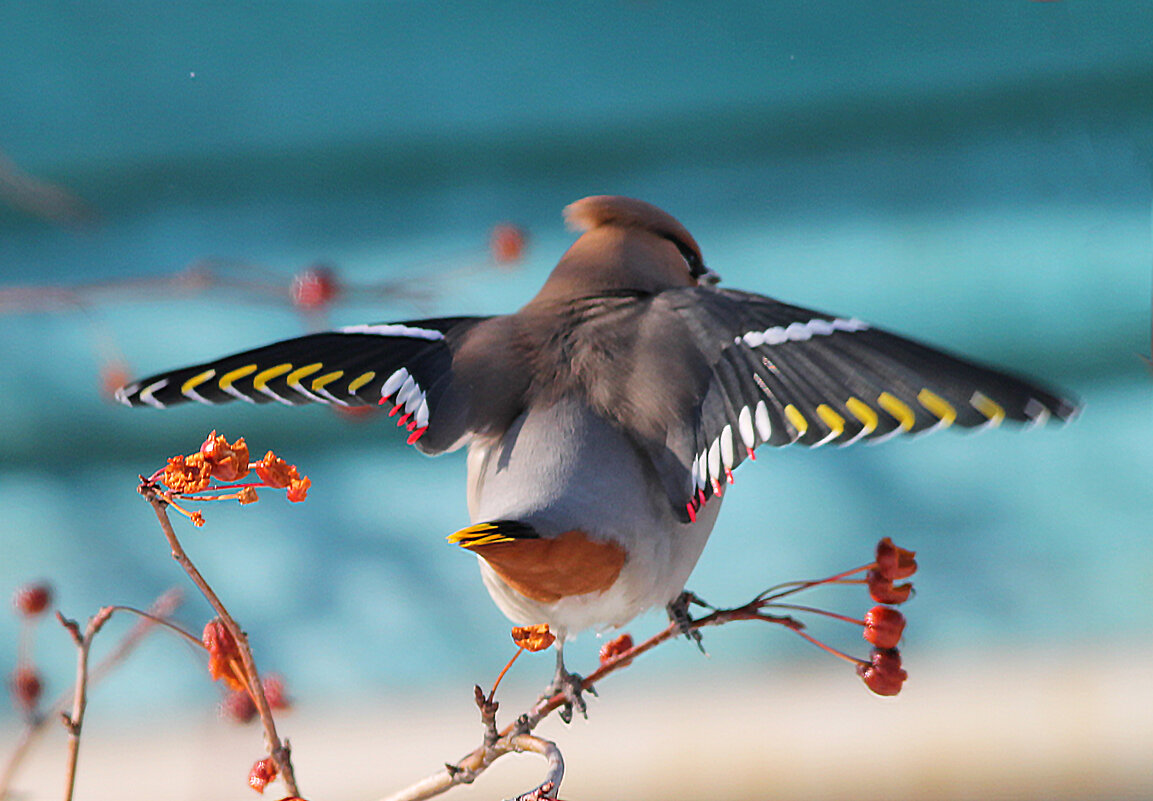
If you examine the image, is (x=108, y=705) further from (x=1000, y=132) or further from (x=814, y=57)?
(x=1000, y=132)

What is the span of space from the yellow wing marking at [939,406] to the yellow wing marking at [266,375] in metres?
0.29

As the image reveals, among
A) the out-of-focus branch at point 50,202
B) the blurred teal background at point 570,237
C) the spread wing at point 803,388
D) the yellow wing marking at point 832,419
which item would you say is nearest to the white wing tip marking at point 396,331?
the spread wing at point 803,388

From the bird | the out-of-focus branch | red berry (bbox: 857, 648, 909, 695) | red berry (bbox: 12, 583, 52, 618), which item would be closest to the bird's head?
the bird

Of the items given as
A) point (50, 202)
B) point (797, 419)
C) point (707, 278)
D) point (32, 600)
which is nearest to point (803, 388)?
point (797, 419)

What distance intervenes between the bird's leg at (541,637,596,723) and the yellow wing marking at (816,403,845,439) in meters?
0.16

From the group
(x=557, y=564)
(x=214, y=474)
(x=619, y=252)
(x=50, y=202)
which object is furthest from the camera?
(x=50, y=202)

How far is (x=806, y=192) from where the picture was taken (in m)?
1.22

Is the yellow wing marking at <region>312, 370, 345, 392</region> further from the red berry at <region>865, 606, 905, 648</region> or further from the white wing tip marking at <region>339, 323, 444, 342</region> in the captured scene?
the red berry at <region>865, 606, 905, 648</region>

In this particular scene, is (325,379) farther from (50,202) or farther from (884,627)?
(50,202)

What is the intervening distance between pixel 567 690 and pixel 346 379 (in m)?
0.18

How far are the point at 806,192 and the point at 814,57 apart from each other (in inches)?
5.4

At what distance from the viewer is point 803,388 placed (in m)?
0.47

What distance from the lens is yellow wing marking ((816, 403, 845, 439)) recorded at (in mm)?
445

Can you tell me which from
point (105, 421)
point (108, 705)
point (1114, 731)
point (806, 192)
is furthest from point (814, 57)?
point (108, 705)
